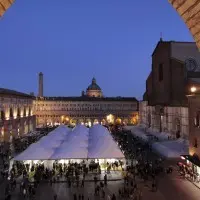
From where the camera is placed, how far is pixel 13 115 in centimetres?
5656

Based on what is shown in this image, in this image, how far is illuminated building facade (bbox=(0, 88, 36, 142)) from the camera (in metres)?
49.7

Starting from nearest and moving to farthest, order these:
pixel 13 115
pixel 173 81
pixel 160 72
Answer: pixel 173 81
pixel 160 72
pixel 13 115

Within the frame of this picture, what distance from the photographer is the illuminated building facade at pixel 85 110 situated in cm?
10775

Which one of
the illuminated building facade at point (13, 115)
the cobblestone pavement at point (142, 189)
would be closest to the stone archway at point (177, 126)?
the cobblestone pavement at point (142, 189)

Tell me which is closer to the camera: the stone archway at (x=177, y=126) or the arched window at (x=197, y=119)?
the arched window at (x=197, y=119)

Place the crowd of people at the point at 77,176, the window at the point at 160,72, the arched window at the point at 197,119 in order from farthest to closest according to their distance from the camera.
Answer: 1. the window at the point at 160,72
2. the arched window at the point at 197,119
3. the crowd of people at the point at 77,176

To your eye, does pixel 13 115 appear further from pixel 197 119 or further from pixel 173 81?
pixel 197 119

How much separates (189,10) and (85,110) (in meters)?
108

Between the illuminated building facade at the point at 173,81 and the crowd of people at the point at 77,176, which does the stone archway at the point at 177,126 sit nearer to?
the illuminated building facade at the point at 173,81

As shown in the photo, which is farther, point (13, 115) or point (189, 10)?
point (13, 115)

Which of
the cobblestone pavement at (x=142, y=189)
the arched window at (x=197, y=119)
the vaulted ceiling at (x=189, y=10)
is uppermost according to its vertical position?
the vaulted ceiling at (x=189, y=10)

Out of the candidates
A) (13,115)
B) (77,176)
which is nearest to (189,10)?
(77,176)

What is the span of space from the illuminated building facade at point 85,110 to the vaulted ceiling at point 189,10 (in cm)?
10312

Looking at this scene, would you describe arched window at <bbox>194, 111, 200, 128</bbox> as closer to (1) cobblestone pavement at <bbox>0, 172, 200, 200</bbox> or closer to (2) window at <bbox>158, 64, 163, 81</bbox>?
(1) cobblestone pavement at <bbox>0, 172, 200, 200</bbox>
